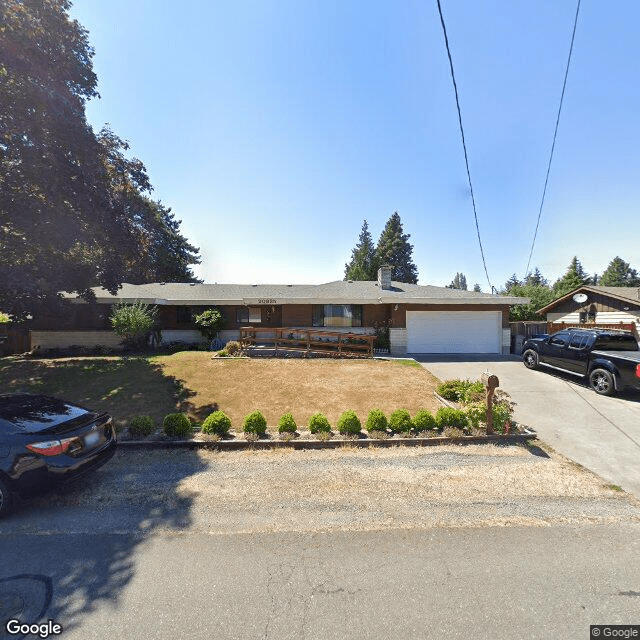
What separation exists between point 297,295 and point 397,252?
39498 millimetres

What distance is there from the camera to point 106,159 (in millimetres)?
12141

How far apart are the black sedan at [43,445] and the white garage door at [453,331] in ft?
48.0

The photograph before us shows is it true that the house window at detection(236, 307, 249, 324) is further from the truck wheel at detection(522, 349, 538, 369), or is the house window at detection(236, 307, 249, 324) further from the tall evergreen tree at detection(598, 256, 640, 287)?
the tall evergreen tree at detection(598, 256, 640, 287)

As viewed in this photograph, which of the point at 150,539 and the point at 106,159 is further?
the point at 106,159

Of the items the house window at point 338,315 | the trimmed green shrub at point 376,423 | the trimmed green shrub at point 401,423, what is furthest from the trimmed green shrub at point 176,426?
the house window at point 338,315

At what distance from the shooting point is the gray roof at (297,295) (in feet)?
53.4

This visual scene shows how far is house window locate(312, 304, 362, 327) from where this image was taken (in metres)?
18.2

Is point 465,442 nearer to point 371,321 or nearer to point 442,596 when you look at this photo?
point 442,596

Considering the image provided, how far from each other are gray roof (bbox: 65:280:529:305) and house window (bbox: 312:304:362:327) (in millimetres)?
780

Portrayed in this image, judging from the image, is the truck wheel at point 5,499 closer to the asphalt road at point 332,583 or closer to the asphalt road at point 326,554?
the asphalt road at point 326,554

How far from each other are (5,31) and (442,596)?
655 inches

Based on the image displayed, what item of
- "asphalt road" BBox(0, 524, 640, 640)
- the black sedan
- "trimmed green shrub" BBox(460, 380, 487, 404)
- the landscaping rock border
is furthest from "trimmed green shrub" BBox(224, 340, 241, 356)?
"asphalt road" BBox(0, 524, 640, 640)

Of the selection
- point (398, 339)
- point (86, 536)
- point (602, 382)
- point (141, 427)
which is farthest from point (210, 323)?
point (602, 382)

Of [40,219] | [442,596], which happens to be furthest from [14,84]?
[442,596]
